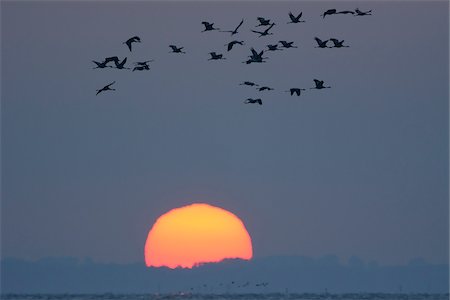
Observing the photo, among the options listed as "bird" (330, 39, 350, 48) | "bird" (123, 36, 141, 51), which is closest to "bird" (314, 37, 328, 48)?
"bird" (330, 39, 350, 48)

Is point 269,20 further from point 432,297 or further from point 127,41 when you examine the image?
point 432,297

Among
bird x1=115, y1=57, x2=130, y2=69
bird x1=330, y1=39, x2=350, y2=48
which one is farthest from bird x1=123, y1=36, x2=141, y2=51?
bird x1=330, y1=39, x2=350, y2=48

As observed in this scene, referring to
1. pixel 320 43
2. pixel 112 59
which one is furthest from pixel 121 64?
pixel 320 43

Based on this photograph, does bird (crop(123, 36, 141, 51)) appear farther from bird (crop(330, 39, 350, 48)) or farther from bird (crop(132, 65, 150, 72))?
bird (crop(330, 39, 350, 48))

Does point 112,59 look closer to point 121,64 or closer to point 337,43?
Result: point 121,64

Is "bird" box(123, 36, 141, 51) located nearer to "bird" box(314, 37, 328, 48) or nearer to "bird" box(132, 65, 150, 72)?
"bird" box(132, 65, 150, 72)

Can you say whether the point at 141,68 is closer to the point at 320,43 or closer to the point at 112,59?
the point at 112,59

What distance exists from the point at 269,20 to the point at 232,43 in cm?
312

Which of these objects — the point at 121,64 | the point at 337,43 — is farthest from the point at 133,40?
the point at 337,43

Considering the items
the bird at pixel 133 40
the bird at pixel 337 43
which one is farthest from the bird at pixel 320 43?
the bird at pixel 133 40

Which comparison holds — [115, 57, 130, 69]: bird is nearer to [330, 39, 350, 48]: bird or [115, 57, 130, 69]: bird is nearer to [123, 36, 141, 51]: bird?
[123, 36, 141, 51]: bird

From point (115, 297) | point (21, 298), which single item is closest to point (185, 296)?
point (115, 297)

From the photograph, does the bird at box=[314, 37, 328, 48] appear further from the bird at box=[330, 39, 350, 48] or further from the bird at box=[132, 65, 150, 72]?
the bird at box=[132, 65, 150, 72]

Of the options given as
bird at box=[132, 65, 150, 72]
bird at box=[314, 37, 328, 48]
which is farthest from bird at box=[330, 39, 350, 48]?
bird at box=[132, 65, 150, 72]
